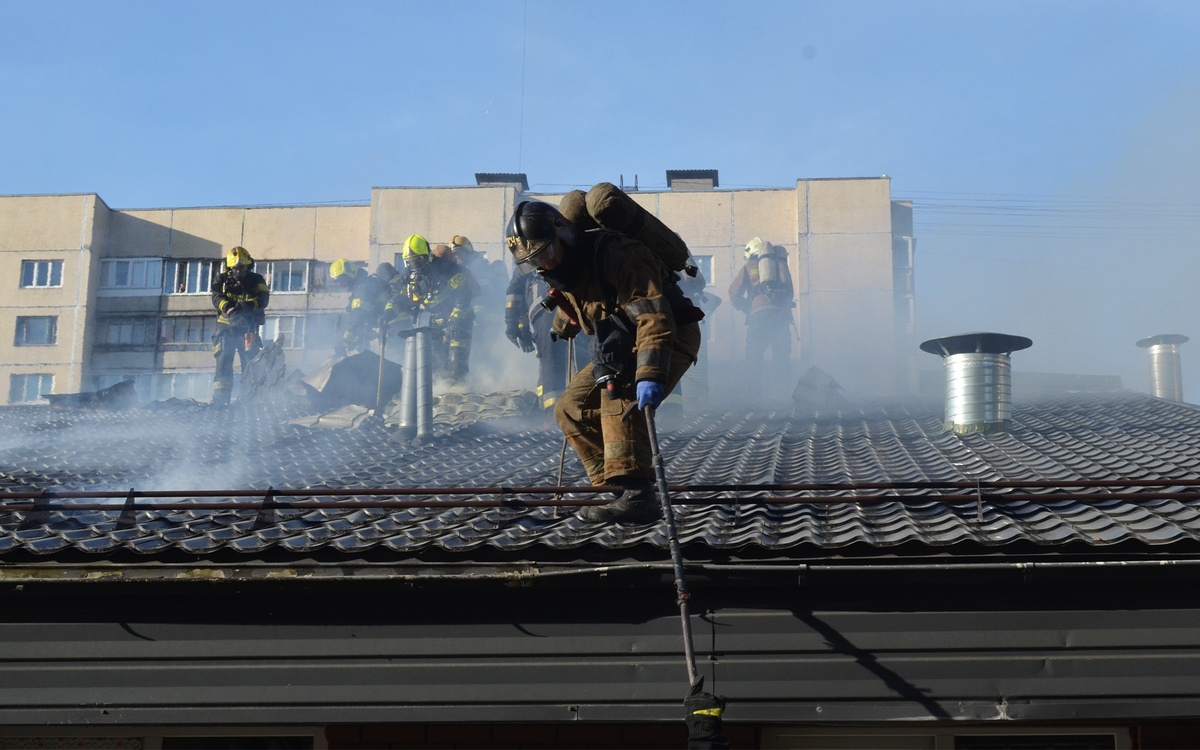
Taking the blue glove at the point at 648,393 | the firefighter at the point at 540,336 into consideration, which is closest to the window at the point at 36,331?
the firefighter at the point at 540,336

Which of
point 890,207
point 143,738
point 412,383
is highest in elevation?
point 890,207

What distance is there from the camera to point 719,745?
3904 mm

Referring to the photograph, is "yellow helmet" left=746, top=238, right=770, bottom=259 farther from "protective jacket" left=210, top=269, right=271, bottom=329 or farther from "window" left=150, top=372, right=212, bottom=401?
"window" left=150, top=372, right=212, bottom=401

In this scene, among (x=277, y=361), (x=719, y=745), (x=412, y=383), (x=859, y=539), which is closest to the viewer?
(x=719, y=745)

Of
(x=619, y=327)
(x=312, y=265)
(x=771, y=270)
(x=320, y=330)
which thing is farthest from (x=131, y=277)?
(x=619, y=327)

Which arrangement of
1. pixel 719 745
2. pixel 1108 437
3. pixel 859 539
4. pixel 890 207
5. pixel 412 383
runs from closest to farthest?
pixel 719 745 < pixel 859 539 < pixel 1108 437 < pixel 412 383 < pixel 890 207

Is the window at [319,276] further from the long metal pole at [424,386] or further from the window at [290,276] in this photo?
the long metal pole at [424,386]

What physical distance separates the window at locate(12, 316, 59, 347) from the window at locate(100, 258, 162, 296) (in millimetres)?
2333

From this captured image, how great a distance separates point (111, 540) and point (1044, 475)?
6.12m

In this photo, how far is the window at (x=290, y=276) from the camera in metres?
37.6

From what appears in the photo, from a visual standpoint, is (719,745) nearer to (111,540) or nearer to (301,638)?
(301,638)

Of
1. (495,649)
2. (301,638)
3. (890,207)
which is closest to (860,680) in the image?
(495,649)

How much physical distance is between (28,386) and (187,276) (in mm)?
7376

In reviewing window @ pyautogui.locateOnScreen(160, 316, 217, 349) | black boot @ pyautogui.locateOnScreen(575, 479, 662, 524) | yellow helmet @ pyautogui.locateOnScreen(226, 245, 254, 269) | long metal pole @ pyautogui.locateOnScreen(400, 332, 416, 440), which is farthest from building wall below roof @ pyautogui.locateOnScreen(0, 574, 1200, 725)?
window @ pyautogui.locateOnScreen(160, 316, 217, 349)
